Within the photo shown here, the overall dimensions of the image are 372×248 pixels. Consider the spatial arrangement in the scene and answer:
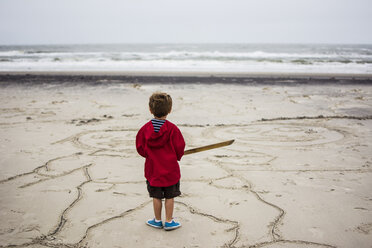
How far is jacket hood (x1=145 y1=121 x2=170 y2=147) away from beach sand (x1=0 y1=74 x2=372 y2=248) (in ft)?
2.23

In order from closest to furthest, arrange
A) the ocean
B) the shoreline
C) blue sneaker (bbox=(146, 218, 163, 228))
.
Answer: blue sneaker (bbox=(146, 218, 163, 228))
the shoreline
the ocean

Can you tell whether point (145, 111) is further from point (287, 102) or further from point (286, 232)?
point (286, 232)

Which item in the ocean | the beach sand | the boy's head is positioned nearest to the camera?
the boy's head

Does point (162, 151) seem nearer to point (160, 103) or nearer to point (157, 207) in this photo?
point (160, 103)

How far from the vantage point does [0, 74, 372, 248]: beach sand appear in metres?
2.37

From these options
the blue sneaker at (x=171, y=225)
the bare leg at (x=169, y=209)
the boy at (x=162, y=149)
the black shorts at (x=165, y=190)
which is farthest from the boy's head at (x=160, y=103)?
the blue sneaker at (x=171, y=225)

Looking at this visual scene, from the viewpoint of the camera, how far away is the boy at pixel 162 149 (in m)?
2.29

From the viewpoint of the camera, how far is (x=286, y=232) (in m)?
2.38

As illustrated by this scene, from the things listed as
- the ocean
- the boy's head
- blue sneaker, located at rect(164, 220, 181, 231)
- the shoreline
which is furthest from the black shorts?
the ocean

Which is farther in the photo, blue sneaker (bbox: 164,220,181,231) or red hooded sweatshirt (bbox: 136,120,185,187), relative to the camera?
blue sneaker (bbox: 164,220,181,231)

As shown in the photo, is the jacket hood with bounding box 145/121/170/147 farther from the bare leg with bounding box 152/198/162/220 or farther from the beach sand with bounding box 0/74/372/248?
the beach sand with bounding box 0/74/372/248

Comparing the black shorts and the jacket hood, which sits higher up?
the jacket hood

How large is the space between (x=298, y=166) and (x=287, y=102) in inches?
179

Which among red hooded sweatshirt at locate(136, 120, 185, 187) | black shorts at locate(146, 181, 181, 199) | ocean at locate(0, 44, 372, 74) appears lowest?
black shorts at locate(146, 181, 181, 199)
